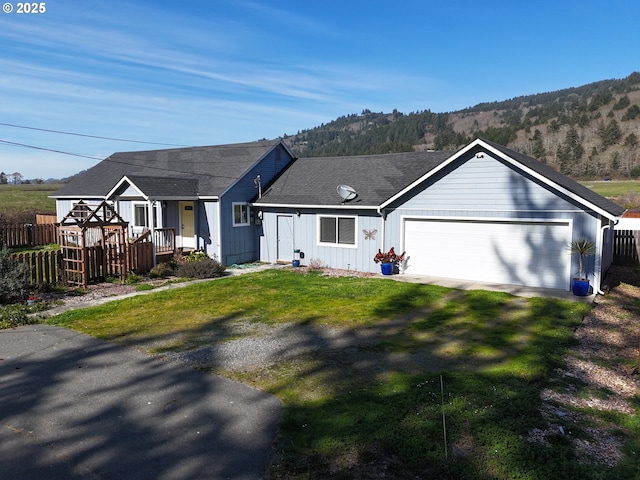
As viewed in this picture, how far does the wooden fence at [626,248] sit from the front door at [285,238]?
13.2m

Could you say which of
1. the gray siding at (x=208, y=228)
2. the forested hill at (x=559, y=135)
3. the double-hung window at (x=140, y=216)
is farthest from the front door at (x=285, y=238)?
the forested hill at (x=559, y=135)

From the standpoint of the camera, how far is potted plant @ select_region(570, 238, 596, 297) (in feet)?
42.9

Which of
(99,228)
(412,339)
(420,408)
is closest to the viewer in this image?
(420,408)

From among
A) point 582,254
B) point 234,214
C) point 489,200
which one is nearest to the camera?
point 582,254

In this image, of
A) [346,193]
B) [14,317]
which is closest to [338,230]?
[346,193]

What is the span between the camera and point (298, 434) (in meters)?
5.53

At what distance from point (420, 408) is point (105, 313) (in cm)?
862

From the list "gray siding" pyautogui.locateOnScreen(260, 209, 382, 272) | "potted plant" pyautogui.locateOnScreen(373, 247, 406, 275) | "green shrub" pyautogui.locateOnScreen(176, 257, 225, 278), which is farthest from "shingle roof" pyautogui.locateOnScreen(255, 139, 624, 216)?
"green shrub" pyautogui.locateOnScreen(176, 257, 225, 278)

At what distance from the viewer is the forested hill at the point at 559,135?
88.4 metres

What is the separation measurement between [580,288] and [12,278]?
15.7 meters

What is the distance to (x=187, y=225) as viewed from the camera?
65.9ft

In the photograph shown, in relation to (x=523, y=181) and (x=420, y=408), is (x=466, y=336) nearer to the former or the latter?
(x=420, y=408)

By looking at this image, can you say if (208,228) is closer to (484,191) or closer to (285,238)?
(285,238)

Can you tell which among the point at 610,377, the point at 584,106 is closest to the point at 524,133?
the point at 584,106
